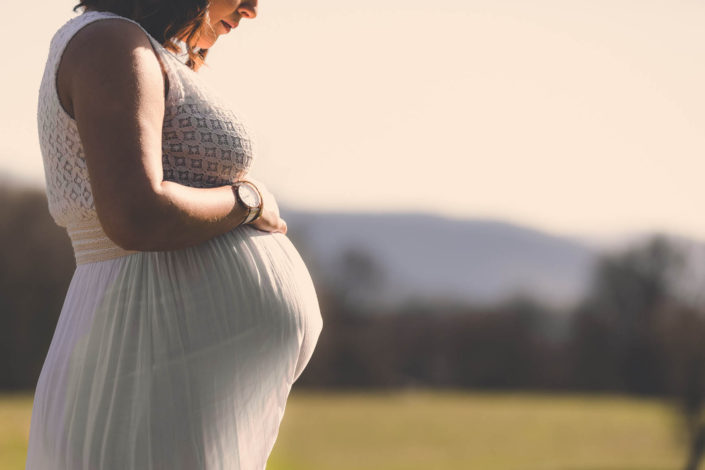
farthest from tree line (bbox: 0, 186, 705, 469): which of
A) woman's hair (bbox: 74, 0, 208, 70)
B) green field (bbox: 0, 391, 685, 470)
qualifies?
woman's hair (bbox: 74, 0, 208, 70)

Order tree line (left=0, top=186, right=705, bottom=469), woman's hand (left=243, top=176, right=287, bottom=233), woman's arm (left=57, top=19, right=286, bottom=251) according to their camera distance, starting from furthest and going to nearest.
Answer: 1. tree line (left=0, top=186, right=705, bottom=469)
2. woman's hand (left=243, top=176, right=287, bottom=233)
3. woman's arm (left=57, top=19, right=286, bottom=251)

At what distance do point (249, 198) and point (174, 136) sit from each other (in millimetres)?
193

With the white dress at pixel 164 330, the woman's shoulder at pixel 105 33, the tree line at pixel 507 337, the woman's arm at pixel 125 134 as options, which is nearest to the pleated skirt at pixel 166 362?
the white dress at pixel 164 330

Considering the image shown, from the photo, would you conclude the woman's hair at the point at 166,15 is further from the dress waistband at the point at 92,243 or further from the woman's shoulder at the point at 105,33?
the dress waistband at the point at 92,243

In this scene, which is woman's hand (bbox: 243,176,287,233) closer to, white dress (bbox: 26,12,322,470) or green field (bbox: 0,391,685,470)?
white dress (bbox: 26,12,322,470)

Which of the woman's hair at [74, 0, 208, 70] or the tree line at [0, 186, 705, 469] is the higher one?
the woman's hair at [74, 0, 208, 70]

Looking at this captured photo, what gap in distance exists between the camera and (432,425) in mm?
Result: 39312

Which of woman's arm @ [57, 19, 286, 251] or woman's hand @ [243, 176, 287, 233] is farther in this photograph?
woman's hand @ [243, 176, 287, 233]

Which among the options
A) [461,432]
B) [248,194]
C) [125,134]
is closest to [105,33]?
[125,134]

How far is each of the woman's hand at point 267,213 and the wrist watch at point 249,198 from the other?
0.7 inches

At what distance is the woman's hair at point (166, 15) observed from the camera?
157cm

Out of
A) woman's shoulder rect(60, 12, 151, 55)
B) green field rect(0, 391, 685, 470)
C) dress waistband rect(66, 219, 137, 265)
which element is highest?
woman's shoulder rect(60, 12, 151, 55)

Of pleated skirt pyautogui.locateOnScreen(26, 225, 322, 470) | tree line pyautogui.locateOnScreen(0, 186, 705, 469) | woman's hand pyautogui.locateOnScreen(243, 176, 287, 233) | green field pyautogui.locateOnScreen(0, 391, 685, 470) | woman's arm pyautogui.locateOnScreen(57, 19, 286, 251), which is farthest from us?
tree line pyautogui.locateOnScreen(0, 186, 705, 469)

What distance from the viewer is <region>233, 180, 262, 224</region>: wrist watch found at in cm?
157
